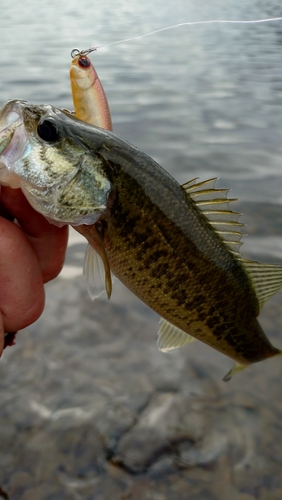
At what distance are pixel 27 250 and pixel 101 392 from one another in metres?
1.62

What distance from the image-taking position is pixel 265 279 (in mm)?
2326

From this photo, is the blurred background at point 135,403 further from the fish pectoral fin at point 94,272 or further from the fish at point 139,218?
the fish pectoral fin at point 94,272

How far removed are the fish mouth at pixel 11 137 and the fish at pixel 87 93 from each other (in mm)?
283

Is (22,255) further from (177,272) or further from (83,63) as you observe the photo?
(83,63)

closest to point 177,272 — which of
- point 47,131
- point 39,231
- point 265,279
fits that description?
point 265,279

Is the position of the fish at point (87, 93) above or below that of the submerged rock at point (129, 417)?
above

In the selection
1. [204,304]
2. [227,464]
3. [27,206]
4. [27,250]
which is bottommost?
[227,464]

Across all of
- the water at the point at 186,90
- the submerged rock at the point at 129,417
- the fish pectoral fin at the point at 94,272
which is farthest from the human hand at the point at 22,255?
the water at the point at 186,90

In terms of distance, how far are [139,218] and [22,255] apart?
0.51 m

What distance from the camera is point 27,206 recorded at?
2004 millimetres

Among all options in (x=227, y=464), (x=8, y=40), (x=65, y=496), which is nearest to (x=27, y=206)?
(x=65, y=496)

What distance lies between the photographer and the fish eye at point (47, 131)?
1.84 metres

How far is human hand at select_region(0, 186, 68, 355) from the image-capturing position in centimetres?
194

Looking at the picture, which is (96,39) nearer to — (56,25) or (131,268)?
(56,25)
